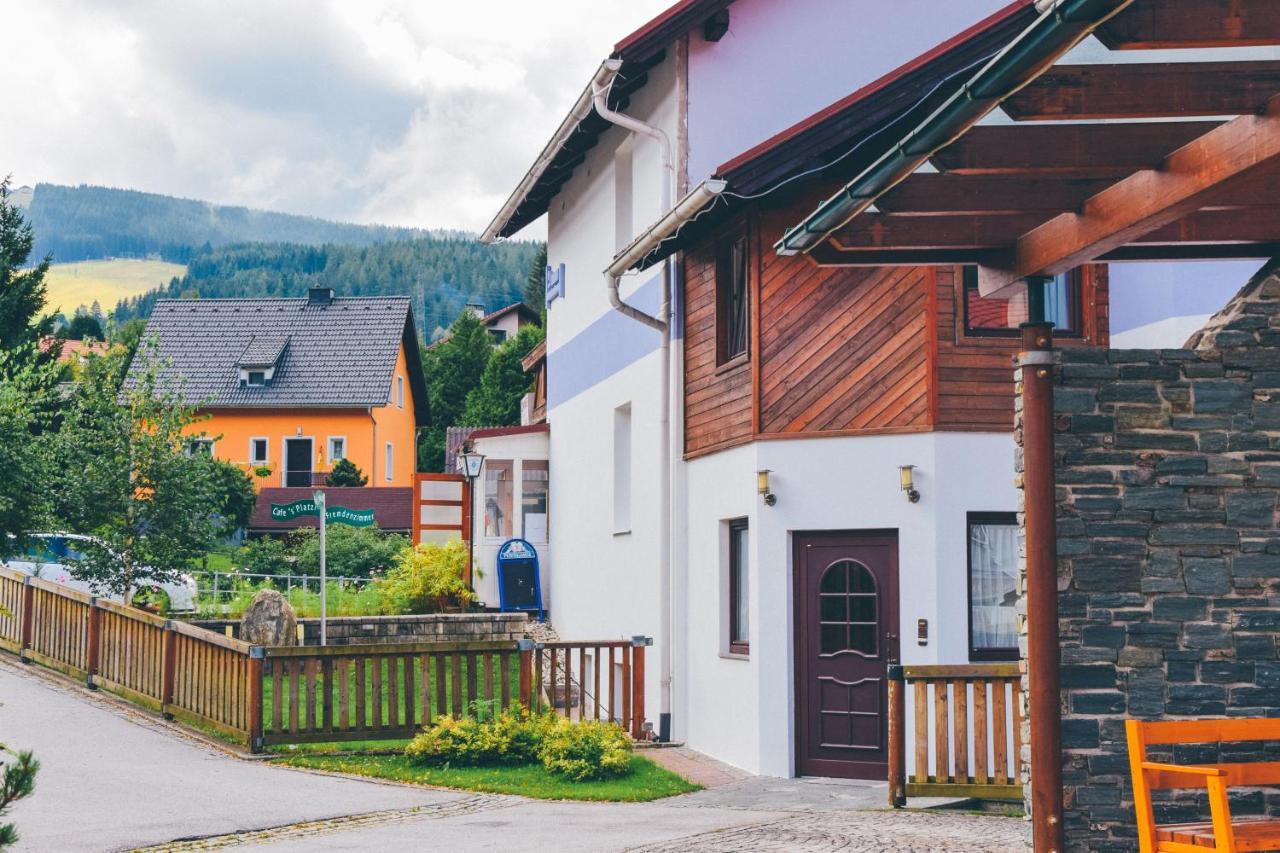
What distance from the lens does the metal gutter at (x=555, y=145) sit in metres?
17.0

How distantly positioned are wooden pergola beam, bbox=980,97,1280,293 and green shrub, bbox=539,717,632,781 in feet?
20.6

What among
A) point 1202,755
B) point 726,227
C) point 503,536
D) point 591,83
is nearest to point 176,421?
point 503,536

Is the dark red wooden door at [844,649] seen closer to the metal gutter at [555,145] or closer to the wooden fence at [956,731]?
the wooden fence at [956,731]

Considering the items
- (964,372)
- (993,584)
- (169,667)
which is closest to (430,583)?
(169,667)

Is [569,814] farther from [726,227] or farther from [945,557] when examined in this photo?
[726,227]

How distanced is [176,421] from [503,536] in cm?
543

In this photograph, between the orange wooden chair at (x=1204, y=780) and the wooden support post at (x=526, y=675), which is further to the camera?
the wooden support post at (x=526, y=675)

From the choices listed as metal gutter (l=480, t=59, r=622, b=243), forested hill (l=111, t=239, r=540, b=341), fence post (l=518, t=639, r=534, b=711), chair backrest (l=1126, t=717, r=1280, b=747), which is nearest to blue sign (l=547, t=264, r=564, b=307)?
metal gutter (l=480, t=59, r=622, b=243)

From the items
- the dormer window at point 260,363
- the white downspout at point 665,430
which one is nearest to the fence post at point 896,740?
the white downspout at point 665,430

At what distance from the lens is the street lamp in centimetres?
2413

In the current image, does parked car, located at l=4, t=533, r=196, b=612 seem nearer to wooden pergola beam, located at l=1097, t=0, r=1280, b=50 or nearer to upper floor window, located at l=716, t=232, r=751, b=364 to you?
upper floor window, located at l=716, t=232, r=751, b=364

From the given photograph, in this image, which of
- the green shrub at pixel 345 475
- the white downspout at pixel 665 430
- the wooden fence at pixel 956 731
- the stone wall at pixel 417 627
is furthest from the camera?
the green shrub at pixel 345 475

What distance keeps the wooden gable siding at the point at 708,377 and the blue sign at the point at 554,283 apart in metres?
6.52

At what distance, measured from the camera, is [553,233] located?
23797 millimetres
